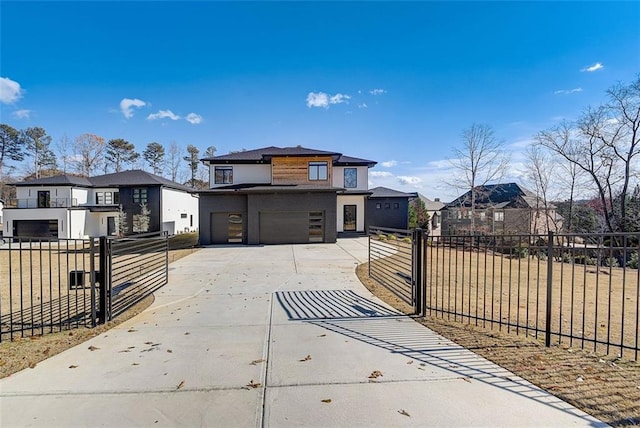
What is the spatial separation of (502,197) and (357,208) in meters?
24.0

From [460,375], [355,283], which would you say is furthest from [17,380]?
[355,283]

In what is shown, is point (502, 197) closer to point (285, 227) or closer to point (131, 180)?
point (285, 227)

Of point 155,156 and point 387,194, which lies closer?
point 387,194

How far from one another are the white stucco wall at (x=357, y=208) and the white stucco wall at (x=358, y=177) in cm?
100

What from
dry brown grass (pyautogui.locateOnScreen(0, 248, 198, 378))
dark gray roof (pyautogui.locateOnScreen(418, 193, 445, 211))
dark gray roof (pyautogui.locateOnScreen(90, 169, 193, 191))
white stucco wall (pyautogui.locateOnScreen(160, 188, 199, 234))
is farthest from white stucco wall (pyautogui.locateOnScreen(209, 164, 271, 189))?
dark gray roof (pyautogui.locateOnScreen(418, 193, 445, 211))

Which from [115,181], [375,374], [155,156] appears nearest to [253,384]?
[375,374]

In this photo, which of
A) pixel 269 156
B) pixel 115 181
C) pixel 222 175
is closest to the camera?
pixel 269 156

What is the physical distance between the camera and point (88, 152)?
1858 inches

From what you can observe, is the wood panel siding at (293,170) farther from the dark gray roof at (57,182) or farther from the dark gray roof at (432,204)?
the dark gray roof at (432,204)

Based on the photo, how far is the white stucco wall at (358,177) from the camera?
2606cm

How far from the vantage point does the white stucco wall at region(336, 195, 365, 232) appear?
1017 inches

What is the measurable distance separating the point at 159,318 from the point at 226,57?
12.5m

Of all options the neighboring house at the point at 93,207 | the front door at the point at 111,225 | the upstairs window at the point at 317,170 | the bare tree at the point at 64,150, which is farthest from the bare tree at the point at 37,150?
the upstairs window at the point at 317,170

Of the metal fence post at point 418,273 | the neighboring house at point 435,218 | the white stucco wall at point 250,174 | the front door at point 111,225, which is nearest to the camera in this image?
the metal fence post at point 418,273
